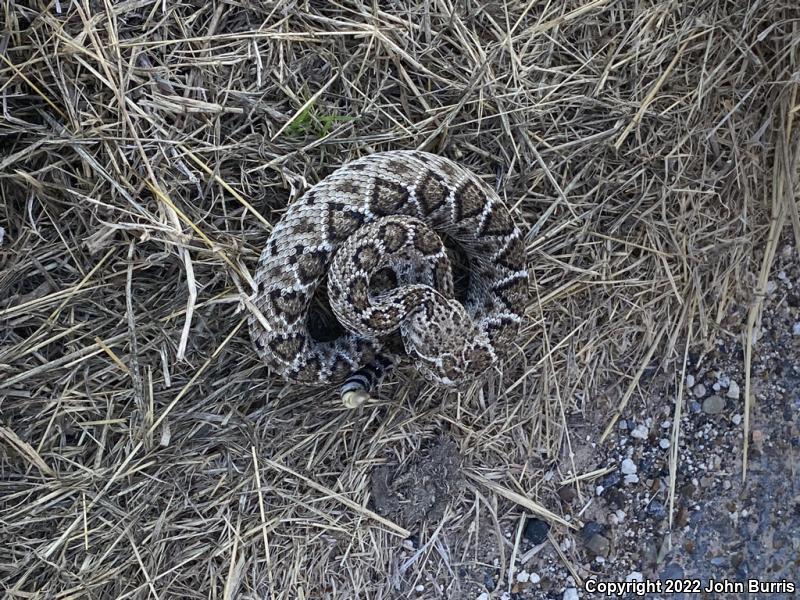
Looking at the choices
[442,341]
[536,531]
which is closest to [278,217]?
[442,341]

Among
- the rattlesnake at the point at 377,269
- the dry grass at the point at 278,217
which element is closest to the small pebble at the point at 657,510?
the dry grass at the point at 278,217

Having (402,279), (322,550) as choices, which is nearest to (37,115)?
(402,279)

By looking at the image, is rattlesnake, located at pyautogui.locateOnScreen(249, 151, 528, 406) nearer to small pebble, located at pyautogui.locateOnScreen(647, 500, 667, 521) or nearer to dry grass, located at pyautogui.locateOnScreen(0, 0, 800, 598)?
dry grass, located at pyautogui.locateOnScreen(0, 0, 800, 598)

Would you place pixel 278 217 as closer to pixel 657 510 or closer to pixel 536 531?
pixel 536 531

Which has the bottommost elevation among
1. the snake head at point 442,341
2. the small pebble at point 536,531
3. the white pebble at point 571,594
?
the white pebble at point 571,594

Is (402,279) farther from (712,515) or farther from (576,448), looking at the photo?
(712,515)

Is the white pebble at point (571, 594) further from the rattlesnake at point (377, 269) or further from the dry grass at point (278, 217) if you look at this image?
the rattlesnake at point (377, 269)

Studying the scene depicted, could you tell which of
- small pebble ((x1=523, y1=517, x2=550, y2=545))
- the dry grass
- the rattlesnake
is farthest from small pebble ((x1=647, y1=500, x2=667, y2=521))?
the rattlesnake
